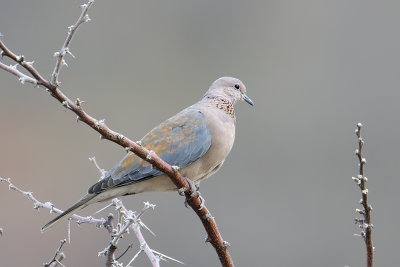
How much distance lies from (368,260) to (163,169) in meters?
0.81

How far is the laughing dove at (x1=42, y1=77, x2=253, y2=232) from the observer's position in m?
3.99

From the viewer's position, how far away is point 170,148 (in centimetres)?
423

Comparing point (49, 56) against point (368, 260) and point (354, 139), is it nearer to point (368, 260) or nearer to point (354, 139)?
point (354, 139)

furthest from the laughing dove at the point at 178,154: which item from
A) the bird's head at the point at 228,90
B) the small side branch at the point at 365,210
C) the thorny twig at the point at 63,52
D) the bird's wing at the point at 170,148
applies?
the small side branch at the point at 365,210

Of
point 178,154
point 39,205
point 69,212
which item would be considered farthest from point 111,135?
point 178,154

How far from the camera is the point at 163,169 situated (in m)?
2.79

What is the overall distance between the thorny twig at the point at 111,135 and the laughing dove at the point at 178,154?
0.74 m

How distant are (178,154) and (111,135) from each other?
5.59 feet

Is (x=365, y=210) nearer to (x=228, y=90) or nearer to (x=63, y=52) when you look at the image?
(x=63, y=52)

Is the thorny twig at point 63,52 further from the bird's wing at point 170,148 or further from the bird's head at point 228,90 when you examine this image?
the bird's head at point 228,90

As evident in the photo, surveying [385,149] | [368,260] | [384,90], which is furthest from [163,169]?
[384,90]

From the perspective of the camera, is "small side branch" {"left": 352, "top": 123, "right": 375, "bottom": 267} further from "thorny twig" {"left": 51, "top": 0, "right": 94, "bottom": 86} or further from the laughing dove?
the laughing dove

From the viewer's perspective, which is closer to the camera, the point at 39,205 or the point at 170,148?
the point at 39,205

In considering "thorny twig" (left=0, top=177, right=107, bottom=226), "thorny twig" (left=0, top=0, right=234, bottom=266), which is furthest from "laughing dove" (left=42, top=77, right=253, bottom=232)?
"thorny twig" (left=0, top=0, right=234, bottom=266)
